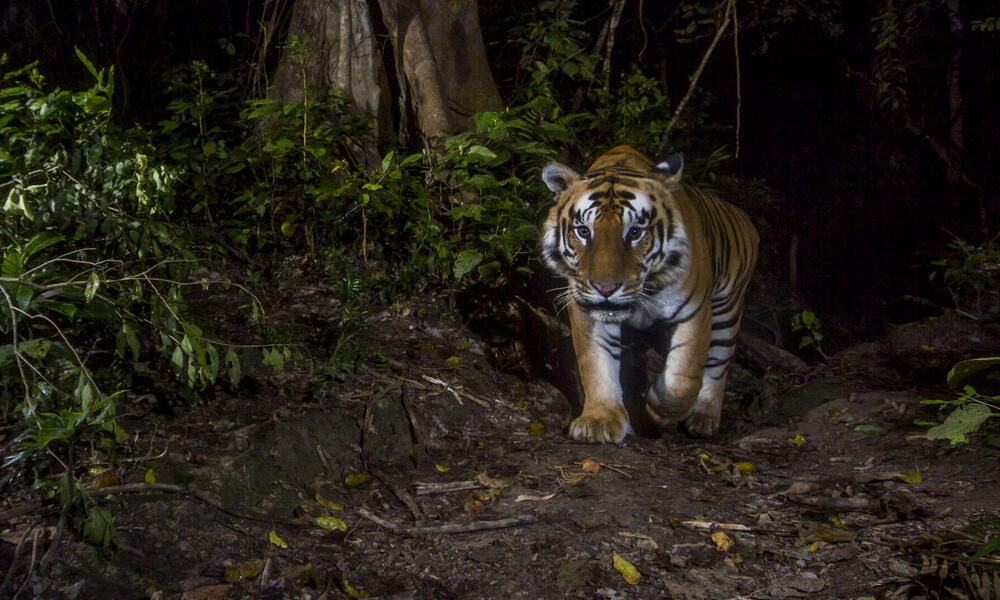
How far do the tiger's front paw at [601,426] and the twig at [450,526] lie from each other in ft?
3.38

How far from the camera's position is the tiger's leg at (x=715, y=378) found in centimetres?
420

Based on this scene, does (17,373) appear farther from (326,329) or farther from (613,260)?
(613,260)

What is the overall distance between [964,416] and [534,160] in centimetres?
268

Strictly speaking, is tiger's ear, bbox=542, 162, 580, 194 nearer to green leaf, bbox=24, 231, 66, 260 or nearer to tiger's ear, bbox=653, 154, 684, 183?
tiger's ear, bbox=653, 154, 684, 183

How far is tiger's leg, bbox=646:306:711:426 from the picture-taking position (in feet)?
12.4

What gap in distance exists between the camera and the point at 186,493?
2334mm

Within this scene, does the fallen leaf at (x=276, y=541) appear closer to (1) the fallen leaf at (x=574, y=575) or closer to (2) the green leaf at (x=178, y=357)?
(2) the green leaf at (x=178, y=357)

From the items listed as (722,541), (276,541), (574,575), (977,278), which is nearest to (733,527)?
(722,541)

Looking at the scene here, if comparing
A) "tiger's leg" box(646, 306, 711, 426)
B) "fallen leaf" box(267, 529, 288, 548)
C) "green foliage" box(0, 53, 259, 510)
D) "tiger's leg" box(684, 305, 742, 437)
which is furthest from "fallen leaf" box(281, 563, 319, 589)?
"tiger's leg" box(684, 305, 742, 437)

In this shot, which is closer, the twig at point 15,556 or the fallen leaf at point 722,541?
the twig at point 15,556

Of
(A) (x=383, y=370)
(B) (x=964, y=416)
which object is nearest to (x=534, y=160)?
(A) (x=383, y=370)

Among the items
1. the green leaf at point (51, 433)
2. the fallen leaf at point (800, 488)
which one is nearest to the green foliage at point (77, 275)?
the green leaf at point (51, 433)

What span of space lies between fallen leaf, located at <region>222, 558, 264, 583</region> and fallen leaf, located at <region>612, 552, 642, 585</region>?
3.49 ft

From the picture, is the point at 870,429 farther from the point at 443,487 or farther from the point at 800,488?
the point at 443,487
